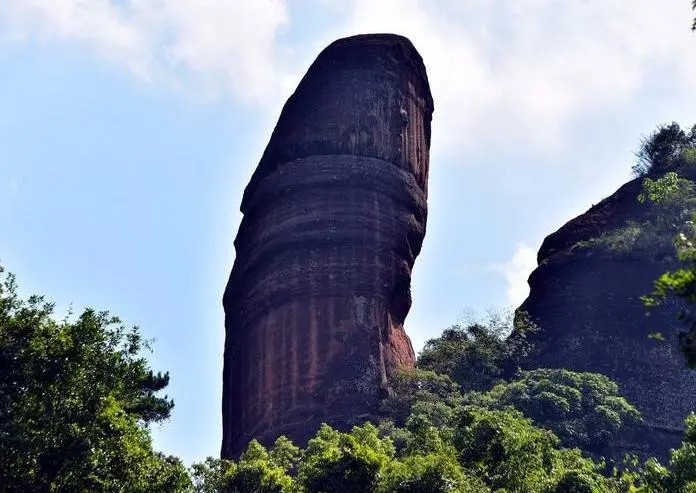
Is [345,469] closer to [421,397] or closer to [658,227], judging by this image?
[421,397]

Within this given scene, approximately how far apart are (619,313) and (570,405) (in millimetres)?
9342

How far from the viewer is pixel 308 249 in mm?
44625

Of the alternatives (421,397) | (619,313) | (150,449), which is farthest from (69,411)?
(619,313)

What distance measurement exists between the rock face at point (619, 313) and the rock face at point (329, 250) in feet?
24.3

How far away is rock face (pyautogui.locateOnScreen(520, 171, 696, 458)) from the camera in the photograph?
42844 millimetres

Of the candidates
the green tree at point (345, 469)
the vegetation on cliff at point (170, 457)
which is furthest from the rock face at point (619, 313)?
the green tree at point (345, 469)

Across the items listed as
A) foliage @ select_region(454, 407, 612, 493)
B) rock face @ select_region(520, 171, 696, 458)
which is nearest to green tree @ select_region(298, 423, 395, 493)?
foliage @ select_region(454, 407, 612, 493)

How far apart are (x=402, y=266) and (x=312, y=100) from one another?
9362 mm

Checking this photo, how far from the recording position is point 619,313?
47.1 meters

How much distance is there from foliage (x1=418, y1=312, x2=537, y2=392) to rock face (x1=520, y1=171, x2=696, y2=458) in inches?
33.4

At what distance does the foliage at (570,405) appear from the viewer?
38.6m

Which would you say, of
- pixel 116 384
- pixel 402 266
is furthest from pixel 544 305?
pixel 116 384

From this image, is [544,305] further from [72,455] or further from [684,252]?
[684,252]

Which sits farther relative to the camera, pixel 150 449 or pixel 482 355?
pixel 482 355
